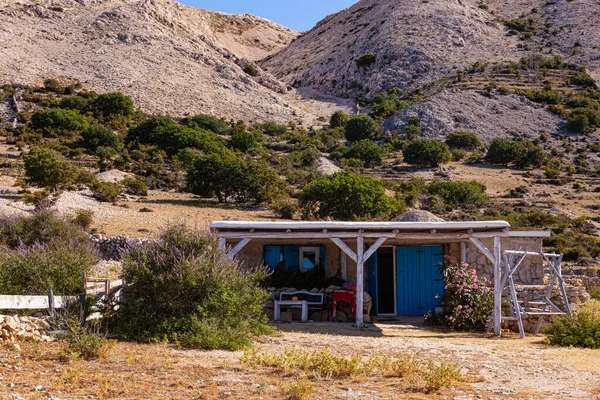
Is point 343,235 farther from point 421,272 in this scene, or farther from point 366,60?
point 366,60

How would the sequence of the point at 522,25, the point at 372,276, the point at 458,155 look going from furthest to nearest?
1. the point at 522,25
2. the point at 458,155
3. the point at 372,276

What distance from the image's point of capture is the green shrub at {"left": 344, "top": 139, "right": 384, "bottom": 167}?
47656mm

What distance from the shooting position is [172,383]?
7293 mm

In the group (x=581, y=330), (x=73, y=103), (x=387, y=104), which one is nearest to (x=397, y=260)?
(x=581, y=330)

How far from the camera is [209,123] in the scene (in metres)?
54.3

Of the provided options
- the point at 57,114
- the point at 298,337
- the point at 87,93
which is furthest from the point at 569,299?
the point at 87,93

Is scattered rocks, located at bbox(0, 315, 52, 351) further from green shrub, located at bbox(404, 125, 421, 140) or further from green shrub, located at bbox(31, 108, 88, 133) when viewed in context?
green shrub, located at bbox(404, 125, 421, 140)

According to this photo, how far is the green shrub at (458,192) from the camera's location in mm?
37719

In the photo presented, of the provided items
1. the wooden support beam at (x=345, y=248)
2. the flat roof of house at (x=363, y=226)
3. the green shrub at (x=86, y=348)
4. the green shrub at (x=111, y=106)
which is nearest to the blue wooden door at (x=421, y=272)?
the flat roof of house at (x=363, y=226)

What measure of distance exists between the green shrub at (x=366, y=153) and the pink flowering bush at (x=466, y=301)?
32496 millimetres

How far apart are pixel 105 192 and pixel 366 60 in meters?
47.0

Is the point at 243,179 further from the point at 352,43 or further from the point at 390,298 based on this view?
the point at 352,43

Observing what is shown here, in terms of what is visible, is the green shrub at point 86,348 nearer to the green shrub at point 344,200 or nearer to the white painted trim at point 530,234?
the white painted trim at point 530,234

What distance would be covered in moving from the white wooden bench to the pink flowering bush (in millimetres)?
2922
